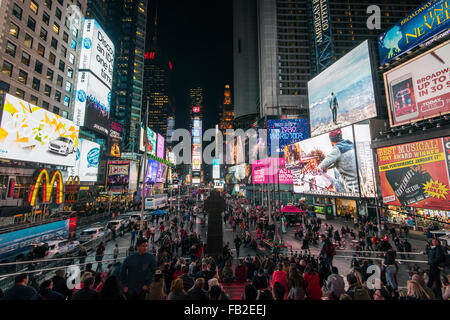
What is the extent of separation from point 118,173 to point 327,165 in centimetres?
4505

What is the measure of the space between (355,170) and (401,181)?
7.29 metres

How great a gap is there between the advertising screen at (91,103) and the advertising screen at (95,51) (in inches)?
69.4

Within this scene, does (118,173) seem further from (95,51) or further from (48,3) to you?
(48,3)

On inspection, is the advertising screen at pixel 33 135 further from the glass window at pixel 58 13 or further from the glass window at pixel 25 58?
the glass window at pixel 58 13

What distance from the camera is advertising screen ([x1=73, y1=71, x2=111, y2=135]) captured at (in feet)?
134

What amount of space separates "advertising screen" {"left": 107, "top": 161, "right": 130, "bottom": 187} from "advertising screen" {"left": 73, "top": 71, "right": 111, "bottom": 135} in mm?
7968

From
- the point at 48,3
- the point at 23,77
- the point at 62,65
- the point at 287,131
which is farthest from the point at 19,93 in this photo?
the point at 287,131

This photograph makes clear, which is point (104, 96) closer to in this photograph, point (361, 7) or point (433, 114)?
point (433, 114)

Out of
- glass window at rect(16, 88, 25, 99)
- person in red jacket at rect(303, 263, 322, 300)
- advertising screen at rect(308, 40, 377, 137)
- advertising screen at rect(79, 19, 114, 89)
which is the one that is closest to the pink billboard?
advertising screen at rect(308, 40, 377, 137)

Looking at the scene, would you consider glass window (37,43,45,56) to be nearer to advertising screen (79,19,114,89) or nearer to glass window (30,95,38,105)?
glass window (30,95,38,105)

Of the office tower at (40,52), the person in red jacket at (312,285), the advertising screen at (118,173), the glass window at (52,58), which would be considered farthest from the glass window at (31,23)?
the person in red jacket at (312,285)

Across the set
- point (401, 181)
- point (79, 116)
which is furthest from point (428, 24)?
point (79, 116)

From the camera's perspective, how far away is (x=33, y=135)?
85.8 ft

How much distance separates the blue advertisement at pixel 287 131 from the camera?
62.0 m
